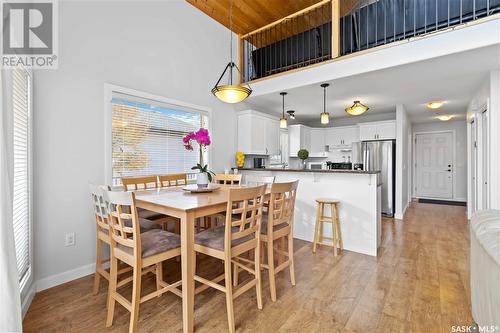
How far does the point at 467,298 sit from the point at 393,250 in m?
1.16

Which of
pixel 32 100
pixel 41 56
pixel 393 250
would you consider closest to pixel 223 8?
pixel 41 56

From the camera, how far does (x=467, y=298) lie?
204 cm

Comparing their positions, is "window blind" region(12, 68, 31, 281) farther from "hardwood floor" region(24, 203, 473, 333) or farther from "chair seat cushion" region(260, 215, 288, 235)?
"chair seat cushion" region(260, 215, 288, 235)

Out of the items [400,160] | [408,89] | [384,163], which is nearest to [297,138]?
[384,163]

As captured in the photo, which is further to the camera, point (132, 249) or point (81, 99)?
point (81, 99)

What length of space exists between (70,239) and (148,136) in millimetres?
1450

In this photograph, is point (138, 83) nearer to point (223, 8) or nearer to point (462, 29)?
point (223, 8)

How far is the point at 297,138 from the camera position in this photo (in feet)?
20.3

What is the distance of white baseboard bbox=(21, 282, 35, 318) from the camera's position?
1841 mm

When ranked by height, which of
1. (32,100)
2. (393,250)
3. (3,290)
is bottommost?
(393,250)

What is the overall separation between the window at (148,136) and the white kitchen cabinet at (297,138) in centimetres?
304

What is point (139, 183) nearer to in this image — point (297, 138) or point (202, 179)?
point (202, 179)

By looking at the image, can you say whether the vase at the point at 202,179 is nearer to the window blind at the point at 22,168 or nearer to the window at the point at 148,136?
the window at the point at 148,136

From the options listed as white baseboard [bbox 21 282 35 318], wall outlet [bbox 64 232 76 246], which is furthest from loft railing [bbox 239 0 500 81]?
white baseboard [bbox 21 282 35 318]
